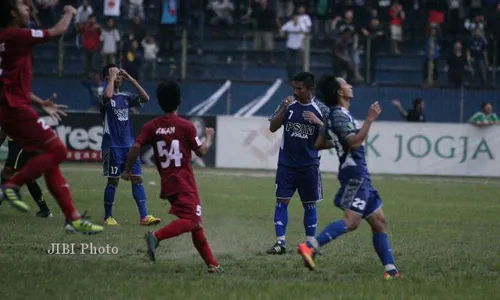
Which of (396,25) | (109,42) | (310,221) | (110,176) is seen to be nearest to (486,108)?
(396,25)

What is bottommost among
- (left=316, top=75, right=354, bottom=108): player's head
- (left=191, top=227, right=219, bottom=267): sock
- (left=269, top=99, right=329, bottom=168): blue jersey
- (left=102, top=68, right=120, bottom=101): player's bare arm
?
(left=191, top=227, right=219, bottom=267): sock

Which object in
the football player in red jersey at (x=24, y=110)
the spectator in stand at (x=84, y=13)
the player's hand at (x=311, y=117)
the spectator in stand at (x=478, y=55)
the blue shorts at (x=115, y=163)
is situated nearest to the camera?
the football player in red jersey at (x=24, y=110)

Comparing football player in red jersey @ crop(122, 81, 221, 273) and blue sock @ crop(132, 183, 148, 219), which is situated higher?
football player in red jersey @ crop(122, 81, 221, 273)

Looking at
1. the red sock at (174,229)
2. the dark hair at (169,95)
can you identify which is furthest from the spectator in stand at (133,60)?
the red sock at (174,229)

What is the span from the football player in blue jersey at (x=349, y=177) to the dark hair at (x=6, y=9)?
338 cm

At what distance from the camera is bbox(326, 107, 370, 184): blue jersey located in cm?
1095

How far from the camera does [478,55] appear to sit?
31.2 m

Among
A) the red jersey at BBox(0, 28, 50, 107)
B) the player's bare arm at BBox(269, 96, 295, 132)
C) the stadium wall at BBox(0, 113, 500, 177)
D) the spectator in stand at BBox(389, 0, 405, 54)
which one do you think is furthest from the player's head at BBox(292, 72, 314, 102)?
the spectator in stand at BBox(389, 0, 405, 54)

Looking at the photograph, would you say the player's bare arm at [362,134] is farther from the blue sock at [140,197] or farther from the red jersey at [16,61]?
the blue sock at [140,197]

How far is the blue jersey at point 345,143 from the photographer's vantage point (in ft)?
35.9

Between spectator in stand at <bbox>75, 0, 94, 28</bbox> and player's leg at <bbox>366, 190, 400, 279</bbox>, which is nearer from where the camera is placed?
player's leg at <bbox>366, 190, 400, 279</bbox>

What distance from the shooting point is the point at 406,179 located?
2714 cm

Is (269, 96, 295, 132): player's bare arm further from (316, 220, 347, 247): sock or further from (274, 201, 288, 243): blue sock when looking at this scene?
(316, 220, 347, 247): sock

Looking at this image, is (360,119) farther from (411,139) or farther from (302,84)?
(302,84)
